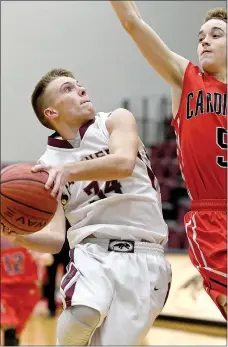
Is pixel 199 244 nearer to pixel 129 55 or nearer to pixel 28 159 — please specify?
pixel 28 159

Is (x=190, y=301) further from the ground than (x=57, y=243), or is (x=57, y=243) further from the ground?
(x=57, y=243)

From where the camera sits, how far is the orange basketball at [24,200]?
2.44m

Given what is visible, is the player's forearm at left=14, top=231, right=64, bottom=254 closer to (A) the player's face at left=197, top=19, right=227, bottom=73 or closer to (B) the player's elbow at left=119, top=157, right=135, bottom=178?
(B) the player's elbow at left=119, top=157, right=135, bottom=178

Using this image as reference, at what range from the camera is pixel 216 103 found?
2760mm

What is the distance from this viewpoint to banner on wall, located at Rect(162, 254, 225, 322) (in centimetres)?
648

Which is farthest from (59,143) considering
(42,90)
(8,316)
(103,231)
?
(8,316)

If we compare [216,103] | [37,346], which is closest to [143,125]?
[37,346]

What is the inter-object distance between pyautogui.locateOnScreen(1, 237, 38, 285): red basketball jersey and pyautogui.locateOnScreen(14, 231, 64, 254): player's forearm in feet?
7.36

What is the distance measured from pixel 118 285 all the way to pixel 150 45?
106 cm

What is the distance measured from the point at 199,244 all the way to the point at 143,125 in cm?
1106

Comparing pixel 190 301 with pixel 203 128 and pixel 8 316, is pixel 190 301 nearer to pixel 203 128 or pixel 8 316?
pixel 8 316

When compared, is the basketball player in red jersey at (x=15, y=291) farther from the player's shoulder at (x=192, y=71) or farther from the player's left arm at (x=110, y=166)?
the player's shoulder at (x=192, y=71)

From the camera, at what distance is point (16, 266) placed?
5.44 m

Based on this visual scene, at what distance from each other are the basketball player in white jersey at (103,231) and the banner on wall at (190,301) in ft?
11.6
